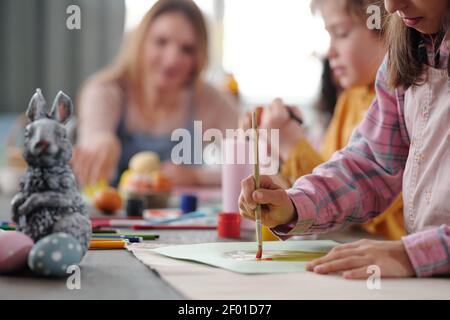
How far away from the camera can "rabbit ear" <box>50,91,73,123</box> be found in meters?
0.57

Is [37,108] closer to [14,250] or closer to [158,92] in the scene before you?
[14,250]

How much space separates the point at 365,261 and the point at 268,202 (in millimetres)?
152

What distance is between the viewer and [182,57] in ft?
7.06

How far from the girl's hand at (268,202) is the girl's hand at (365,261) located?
0.37 feet

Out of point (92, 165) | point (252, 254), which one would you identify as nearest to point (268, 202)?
point (252, 254)

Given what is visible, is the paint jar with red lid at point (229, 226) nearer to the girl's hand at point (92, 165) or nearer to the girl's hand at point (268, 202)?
the girl's hand at point (268, 202)

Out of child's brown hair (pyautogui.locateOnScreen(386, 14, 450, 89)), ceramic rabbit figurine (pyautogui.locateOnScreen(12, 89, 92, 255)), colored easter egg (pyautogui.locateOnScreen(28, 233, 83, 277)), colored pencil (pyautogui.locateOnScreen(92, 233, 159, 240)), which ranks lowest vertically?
colored pencil (pyautogui.locateOnScreen(92, 233, 159, 240))

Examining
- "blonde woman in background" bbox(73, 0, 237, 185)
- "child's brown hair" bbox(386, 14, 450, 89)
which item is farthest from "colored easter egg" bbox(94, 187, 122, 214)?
"blonde woman in background" bbox(73, 0, 237, 185)

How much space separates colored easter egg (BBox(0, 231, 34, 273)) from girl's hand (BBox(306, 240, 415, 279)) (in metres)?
0.25

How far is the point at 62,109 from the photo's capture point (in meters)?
0.58

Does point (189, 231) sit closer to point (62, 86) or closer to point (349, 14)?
point (349, 14)

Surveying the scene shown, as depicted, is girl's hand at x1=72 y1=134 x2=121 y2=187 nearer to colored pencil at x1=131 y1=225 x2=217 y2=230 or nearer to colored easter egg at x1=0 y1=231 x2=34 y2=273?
colored pencil at x1=131 y1=225 x2=217 y2=230

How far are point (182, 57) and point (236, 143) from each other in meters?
1.20
